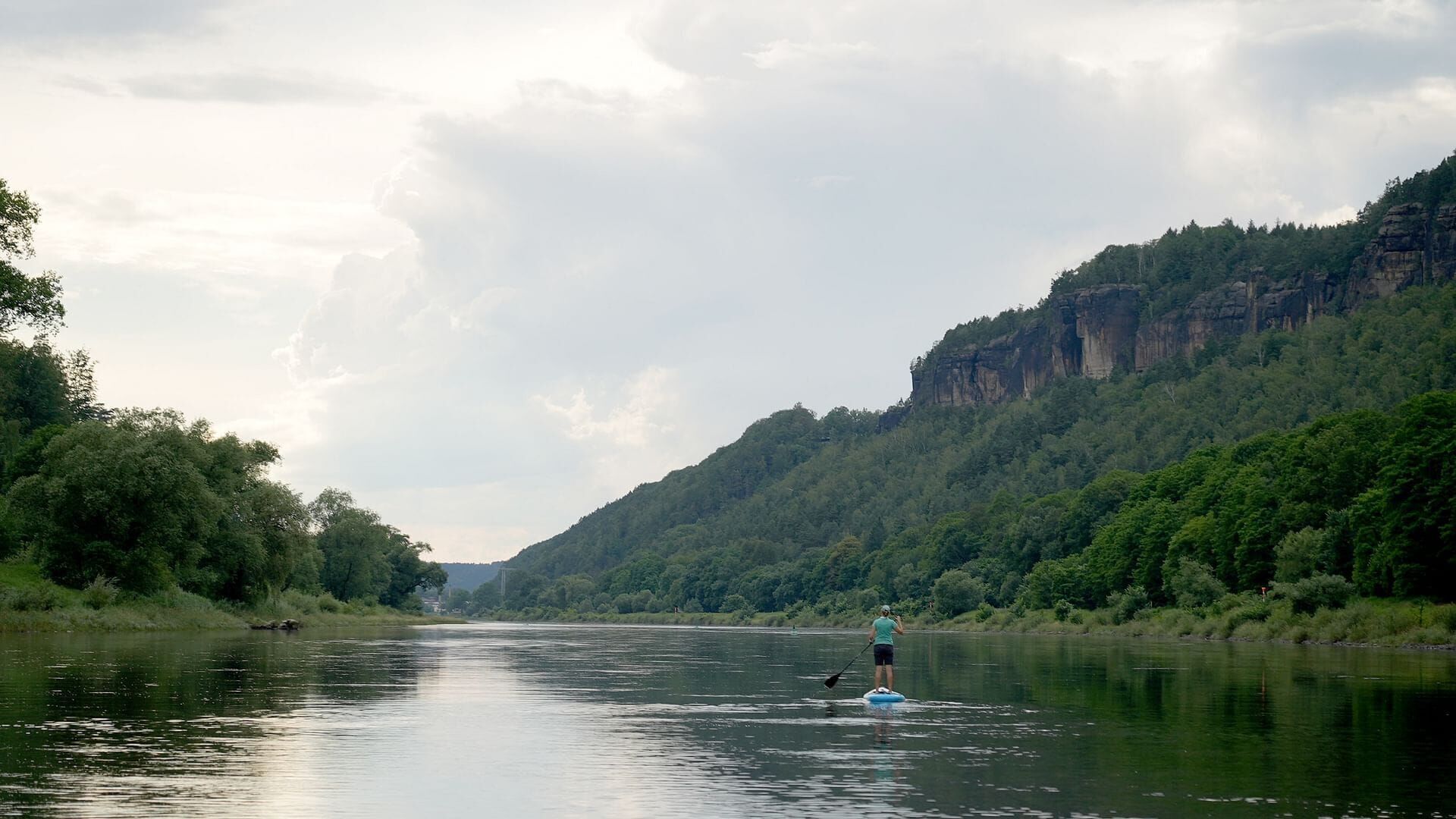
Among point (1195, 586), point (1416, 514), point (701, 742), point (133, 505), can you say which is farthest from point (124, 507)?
point (1195, 586)

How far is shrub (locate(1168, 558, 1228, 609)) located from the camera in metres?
106

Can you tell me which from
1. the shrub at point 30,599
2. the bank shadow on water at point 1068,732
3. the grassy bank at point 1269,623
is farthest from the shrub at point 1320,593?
the shrub at point 30,599

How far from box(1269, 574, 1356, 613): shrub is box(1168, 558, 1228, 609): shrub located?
785 inches

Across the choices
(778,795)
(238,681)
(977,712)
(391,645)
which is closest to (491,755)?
(778,795)

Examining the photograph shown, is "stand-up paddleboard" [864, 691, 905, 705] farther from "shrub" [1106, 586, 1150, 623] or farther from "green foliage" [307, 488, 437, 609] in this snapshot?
"green foliage" [307, 488, 437, 609]

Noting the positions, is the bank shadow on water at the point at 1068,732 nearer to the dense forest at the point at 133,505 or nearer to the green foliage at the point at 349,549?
the dense forest at the point at 133,505

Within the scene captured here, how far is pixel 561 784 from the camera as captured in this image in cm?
1897

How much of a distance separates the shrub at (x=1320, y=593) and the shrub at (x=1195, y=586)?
19.9 metres

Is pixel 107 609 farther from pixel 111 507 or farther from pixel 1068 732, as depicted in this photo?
pixel 1068 732

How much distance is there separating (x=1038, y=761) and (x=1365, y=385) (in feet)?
638

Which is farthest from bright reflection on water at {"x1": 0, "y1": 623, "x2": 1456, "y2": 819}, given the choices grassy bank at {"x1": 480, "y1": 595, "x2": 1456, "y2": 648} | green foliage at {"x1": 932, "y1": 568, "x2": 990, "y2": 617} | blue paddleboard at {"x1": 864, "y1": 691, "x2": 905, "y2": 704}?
green foliage at {"x1": 932, "y1": 568, "x2": 990, "y2": 617}

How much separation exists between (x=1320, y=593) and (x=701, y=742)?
69686 mm

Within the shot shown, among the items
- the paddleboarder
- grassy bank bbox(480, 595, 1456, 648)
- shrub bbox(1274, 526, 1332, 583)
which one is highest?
shrub bbox(1274, 526, 1332, 583)

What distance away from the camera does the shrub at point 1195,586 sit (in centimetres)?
10612
